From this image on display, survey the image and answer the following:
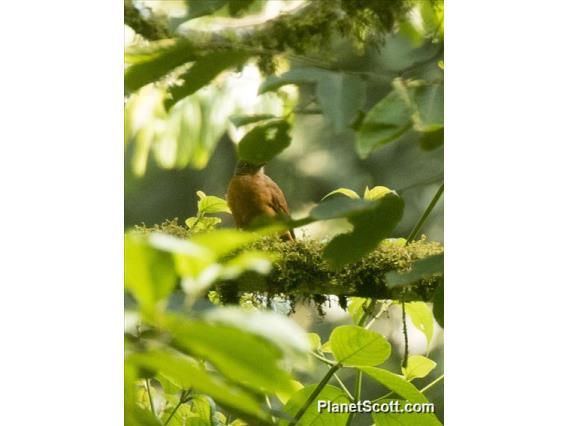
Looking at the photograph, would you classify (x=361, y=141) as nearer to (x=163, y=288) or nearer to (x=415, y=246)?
(x=415, y=246)

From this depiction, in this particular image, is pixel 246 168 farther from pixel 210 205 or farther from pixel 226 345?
pixel 226 345

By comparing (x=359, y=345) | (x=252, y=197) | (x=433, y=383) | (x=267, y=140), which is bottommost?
(x=433, y=383)

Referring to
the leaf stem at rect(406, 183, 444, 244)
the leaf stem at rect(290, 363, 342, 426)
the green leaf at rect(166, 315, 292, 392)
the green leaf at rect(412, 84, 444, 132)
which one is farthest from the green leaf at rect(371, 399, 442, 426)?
the green leaf at rect(166, 315, 292, 392)

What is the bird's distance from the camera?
5.33ft

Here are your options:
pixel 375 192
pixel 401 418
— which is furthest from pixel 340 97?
pixel 401 418

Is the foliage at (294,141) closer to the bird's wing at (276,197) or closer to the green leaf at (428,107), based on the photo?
the green leaf at (428,107)

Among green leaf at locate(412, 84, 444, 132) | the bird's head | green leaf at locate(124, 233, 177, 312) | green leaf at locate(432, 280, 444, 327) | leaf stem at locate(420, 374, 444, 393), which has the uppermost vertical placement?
green leaf at locate(124, 233, 177, 312)

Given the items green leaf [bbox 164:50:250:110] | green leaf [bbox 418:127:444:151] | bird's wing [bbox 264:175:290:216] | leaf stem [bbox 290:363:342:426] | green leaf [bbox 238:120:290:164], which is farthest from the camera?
bird's wing [bbox 264:175:290:216]

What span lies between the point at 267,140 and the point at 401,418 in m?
0.65

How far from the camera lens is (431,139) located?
1.41 metres

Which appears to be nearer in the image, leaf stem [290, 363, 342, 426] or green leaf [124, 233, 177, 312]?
green leaf [124, 233, 177, 312]

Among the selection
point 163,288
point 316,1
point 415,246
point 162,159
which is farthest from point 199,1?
point 163,288

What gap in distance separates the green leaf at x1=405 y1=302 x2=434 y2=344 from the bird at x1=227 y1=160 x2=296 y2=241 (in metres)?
0.27

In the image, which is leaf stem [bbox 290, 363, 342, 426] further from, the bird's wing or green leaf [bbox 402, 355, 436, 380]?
the bird's wing
